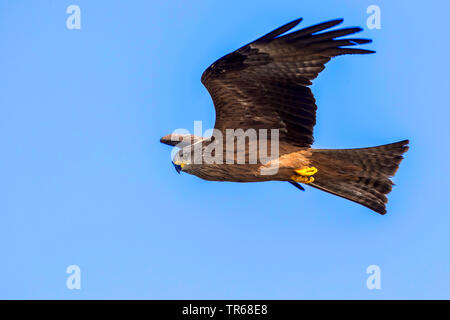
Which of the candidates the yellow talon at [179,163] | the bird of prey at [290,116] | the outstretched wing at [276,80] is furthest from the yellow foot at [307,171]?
the yellow talon at [179,163]

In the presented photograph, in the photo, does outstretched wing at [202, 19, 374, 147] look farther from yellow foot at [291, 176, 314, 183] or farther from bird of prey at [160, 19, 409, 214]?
yellow foot at [291, 176, 314, 183]

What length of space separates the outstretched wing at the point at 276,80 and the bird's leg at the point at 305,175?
0.39 meters

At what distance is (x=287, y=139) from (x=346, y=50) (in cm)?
167

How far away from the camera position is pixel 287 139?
10219 mm

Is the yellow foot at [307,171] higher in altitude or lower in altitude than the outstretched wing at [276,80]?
lower

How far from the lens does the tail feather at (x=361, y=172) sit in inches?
402

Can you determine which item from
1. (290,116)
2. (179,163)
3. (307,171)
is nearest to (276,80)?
(290,116)

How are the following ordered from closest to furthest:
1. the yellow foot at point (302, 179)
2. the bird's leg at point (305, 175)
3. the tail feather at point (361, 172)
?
1. the tail feather at point (361, 172)
2. the bird's leg at point (305, 175)
3. the yellow foot at point (302, 179)

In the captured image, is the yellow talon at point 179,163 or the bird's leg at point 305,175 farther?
the yellow talon at point 179,163

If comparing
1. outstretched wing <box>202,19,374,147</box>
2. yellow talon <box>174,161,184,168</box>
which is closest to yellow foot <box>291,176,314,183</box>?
outstretched wing <box>202,19,374,147</box>

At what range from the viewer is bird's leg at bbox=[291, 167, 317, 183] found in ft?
33.8

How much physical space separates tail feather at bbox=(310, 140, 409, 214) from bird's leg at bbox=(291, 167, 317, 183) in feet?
0.31

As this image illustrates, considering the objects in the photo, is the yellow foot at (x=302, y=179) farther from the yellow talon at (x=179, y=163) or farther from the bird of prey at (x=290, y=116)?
the yellow talon at (x=179, y=163)
